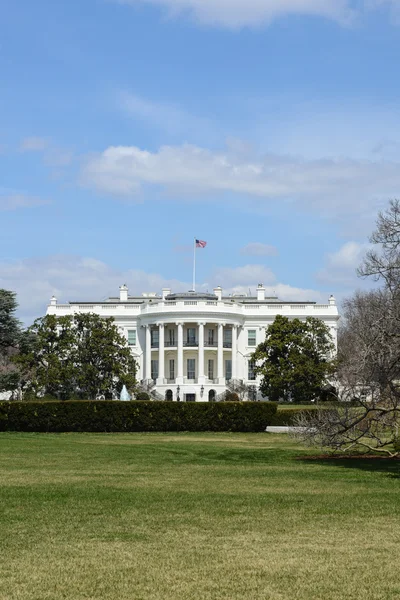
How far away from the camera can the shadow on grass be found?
21.4 metres

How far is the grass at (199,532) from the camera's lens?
8.30 m

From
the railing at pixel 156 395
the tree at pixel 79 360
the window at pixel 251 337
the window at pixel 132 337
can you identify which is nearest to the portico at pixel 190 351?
the window at pixel 132 337

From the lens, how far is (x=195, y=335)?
90.9 metres

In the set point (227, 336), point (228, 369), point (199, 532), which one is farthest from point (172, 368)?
point (199, 532)

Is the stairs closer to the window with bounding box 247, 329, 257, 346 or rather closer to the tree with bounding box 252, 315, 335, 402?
the tree with bounding box 252, 315, 335, 402

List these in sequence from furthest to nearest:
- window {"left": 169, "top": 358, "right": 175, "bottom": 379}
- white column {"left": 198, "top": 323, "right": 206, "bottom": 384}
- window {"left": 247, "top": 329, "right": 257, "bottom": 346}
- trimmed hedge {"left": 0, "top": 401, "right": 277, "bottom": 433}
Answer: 1. window {"left": 247, "top": 329, "right": 257, "bottom": 346}
2. window {"left": 169, "top": 358, "right": 175, "bottom": 379}
3. white column {"left": 198, "top": 323, "right": 206, "bottom": 384}
4. trimmed hedge {"left": 0, "top": 401, "right": 277, "bottom": 433}

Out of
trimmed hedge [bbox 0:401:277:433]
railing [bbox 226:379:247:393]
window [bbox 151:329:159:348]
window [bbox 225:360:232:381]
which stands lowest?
trimmed hedge [bbox 0:401:277:433]

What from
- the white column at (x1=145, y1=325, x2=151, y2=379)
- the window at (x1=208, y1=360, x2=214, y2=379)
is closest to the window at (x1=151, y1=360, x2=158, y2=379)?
the white column at (x1=145, y1=325, x2=151, y2=379)

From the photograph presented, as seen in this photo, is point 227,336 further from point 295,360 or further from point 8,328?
point 8,328

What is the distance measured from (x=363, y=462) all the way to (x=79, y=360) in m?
47.8

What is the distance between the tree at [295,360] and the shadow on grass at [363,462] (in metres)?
45.7

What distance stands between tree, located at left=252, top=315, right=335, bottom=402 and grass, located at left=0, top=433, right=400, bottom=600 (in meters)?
48.9

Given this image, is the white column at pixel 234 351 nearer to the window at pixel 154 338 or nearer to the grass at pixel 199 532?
the window at pixel 154 338

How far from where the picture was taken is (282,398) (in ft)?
240
